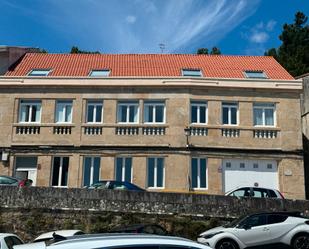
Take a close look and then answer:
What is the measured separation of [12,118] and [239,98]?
1407 centimetres

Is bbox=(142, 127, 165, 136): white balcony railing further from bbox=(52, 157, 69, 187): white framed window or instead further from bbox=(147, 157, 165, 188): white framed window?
bbox=(52, 157, 69, 187): white framed window

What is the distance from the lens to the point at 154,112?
29.2 meters

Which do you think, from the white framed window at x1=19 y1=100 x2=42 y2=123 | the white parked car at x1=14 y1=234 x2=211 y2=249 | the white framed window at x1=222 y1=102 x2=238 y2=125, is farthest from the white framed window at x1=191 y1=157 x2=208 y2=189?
the white parked car at x1=14 y1=234 x2=211 y2=249

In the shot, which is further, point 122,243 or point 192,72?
point 192,72

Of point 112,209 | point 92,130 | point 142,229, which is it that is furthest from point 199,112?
point 142,229

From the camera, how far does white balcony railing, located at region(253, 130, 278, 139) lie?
2877 centimetres

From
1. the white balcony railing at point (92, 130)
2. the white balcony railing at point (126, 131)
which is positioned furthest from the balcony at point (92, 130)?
the white balcony railing at point (126, 131)

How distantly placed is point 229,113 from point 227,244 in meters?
15.2

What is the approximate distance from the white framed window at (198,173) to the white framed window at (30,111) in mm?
9922

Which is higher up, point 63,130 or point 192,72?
point 192,72

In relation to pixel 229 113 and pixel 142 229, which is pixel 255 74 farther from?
pixel 142 229

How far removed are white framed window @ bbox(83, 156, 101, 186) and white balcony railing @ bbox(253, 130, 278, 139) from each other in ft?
31.6

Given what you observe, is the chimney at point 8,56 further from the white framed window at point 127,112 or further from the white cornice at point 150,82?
the white framed window at point 127,112

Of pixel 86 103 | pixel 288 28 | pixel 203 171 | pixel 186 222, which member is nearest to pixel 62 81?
pixel 86 103
